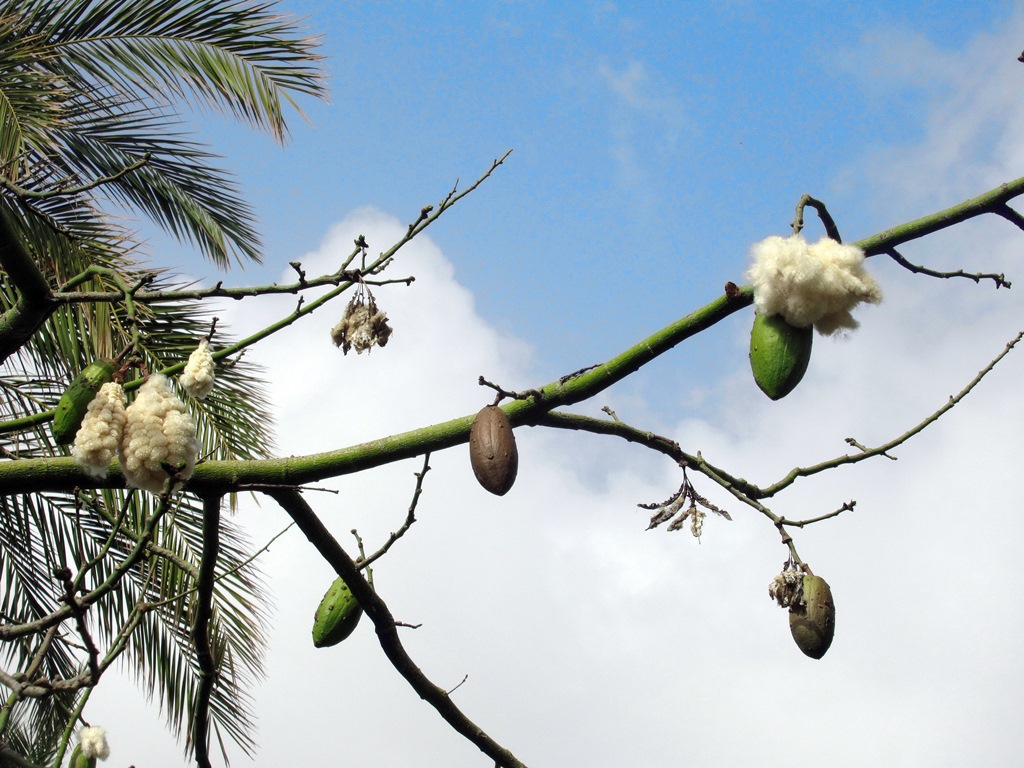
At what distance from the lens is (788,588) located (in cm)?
238

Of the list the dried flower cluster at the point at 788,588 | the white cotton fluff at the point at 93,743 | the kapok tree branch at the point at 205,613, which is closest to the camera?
the dried flower cluster at the point at 788,588

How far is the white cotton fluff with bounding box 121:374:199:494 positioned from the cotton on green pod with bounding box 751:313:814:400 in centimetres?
131

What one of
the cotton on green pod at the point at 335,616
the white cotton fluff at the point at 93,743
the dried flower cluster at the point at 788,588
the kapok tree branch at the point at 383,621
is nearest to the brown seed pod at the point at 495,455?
the kapok tree branch at the point at 383,621

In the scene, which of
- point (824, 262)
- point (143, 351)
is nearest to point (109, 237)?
point (143, 351)

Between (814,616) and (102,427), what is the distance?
1641 millimetres

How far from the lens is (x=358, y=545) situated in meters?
2.99

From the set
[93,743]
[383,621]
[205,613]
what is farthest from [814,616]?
[93,743]

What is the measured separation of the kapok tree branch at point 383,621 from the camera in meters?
2.65

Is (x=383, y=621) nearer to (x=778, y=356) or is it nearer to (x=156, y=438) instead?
(x=156, y=438)

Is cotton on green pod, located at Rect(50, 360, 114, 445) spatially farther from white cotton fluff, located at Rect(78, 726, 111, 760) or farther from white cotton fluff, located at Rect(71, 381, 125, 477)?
white cotton fluff, located at Rect(78, 726, 111, 760)

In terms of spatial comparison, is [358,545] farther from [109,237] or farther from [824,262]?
[109,237]

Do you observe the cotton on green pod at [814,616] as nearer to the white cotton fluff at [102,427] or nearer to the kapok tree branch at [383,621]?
the kapok tree branch at [383,621]

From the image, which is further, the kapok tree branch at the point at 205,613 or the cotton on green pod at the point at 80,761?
the kapok tree branch at the point at 205,613

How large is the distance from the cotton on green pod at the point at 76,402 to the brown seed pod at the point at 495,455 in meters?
0.83
